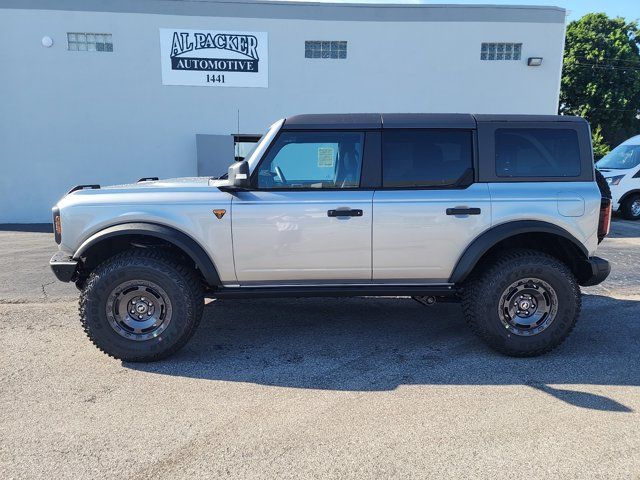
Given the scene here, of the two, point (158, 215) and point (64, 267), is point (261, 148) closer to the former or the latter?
point (158, 215)

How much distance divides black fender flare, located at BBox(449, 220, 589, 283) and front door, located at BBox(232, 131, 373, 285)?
80 centimetres

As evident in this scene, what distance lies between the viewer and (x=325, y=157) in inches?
155

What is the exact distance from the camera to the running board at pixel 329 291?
392cm

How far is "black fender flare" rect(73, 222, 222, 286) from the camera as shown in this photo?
12.1 feet

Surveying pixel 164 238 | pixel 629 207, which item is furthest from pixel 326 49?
pixel 164 238

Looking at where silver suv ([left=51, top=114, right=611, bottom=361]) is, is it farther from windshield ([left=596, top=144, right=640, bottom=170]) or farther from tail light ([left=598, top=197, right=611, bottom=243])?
windshield ([left=596, top=144, right=640, bottom=170])

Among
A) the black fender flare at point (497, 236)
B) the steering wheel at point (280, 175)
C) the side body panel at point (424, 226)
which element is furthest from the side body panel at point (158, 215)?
the black fender flare at point (497, 236)

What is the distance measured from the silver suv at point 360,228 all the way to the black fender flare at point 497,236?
0.04 ft

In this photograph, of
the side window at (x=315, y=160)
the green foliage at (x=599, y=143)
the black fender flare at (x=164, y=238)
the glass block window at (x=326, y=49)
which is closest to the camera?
the black fender flare at (x=164, y=238)

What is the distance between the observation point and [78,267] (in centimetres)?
390

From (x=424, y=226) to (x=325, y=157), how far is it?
102cm

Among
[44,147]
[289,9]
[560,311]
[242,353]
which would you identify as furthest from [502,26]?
[44,147]

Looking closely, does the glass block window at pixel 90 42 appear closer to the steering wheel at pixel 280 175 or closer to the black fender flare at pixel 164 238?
the black fender flare at pixel 164 238

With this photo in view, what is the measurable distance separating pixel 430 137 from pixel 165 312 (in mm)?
2675
